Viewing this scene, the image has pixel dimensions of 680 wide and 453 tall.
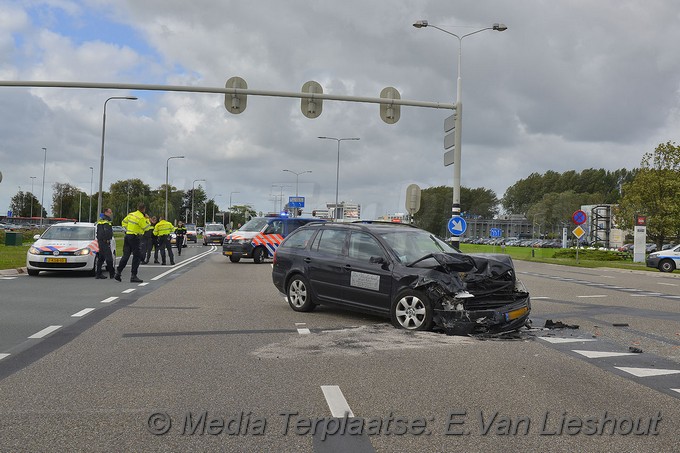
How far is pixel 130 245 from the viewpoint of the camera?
15758 mm

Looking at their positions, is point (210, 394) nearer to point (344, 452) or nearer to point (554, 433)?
point (344, 452)

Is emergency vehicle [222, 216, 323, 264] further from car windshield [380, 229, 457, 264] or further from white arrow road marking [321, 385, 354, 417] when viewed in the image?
white arrow road marking [321, 385, 354, 417]

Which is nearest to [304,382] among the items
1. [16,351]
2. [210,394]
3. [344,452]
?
[210,394]

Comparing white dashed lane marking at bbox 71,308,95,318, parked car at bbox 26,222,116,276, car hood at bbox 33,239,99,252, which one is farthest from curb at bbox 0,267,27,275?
white dashed lane marking at bbox 71,308,95,318

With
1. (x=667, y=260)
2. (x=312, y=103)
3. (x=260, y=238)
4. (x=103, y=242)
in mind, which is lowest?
(x=667, y=260)

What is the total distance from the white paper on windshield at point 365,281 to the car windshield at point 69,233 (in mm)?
11003

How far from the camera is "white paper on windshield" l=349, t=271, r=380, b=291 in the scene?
9.17 metres

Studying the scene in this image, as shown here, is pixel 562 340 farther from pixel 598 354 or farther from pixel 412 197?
pixel 412 197

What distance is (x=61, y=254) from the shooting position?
55.1 ft

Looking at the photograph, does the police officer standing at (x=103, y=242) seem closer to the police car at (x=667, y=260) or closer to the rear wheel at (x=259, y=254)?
the rear wheel at (x=259, y=254)

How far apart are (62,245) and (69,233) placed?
1022 millimetres

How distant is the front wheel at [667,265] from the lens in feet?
101

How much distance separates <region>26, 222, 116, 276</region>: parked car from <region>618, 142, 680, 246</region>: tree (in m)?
39.7

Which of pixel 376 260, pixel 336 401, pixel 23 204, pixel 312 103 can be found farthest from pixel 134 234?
pixel 23 204
